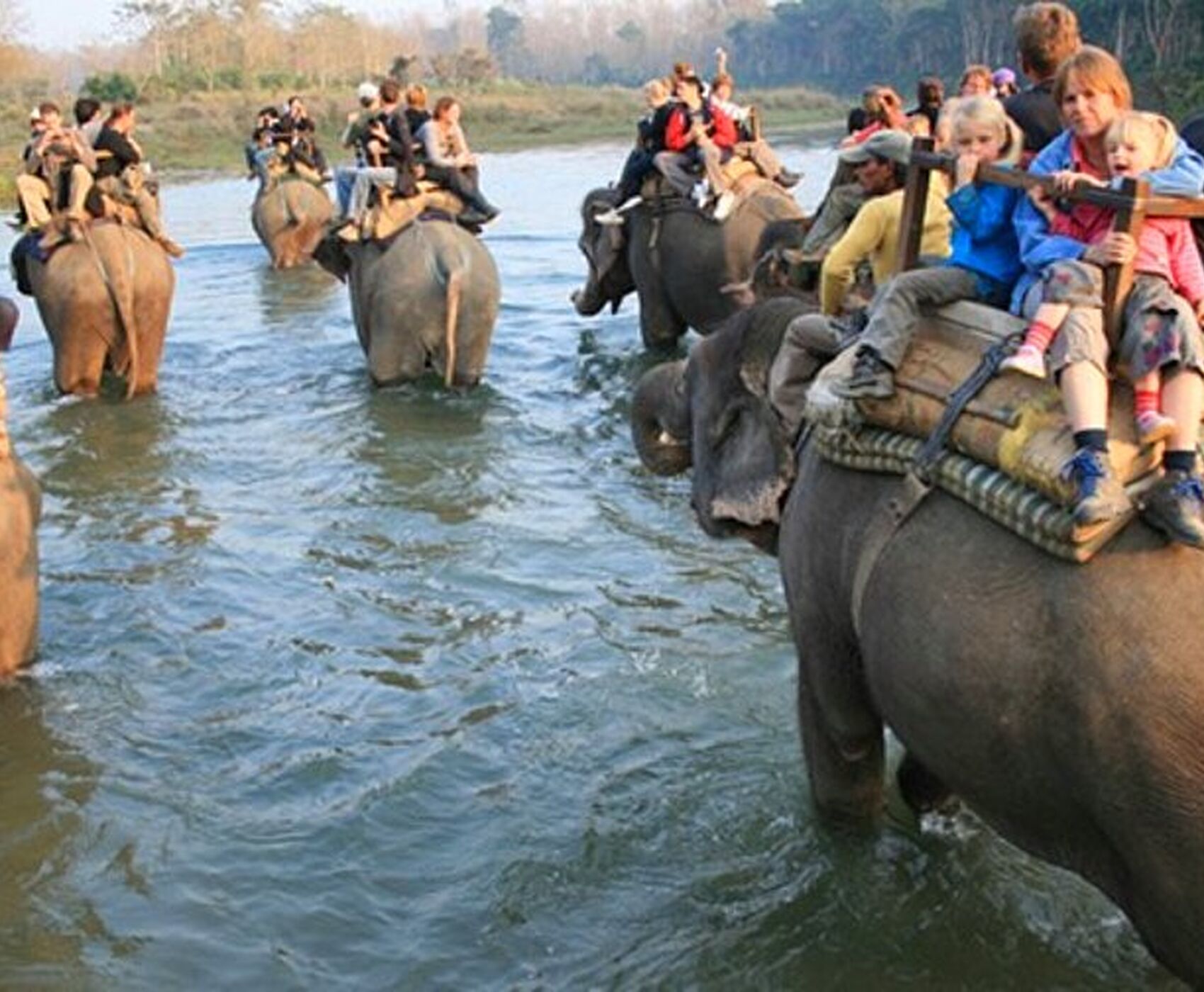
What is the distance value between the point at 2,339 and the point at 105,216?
536 cm

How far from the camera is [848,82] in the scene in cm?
8581

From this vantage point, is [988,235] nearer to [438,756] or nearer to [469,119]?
[438,756]

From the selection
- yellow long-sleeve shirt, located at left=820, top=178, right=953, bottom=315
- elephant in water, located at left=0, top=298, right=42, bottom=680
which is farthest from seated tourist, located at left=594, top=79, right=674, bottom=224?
yellow long-sleeve shirt, located at left=820, top=178, right=953, bottom=315

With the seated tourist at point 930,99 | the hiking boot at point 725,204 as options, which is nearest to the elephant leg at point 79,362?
the hiking boot at point 725,204

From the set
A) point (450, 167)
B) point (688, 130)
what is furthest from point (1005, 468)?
point (450, 167)

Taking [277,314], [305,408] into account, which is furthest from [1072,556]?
[277,314]

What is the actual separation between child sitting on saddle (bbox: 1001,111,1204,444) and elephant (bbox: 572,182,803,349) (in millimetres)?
6160

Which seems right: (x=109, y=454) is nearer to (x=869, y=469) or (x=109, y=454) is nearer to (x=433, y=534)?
(x=433, y=534)

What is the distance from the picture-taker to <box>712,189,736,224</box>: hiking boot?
1056 cm

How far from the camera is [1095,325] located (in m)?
2.95

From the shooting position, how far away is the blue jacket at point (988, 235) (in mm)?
3432

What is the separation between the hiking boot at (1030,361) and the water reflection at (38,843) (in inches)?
112

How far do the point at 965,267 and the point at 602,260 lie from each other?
893 cm

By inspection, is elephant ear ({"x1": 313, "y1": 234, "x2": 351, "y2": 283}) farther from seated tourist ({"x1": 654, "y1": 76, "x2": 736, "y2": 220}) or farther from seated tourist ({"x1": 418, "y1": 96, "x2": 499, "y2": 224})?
seated tourist ({"x1": 654, "y1": 76, "x2": 736, "y2": 220})
